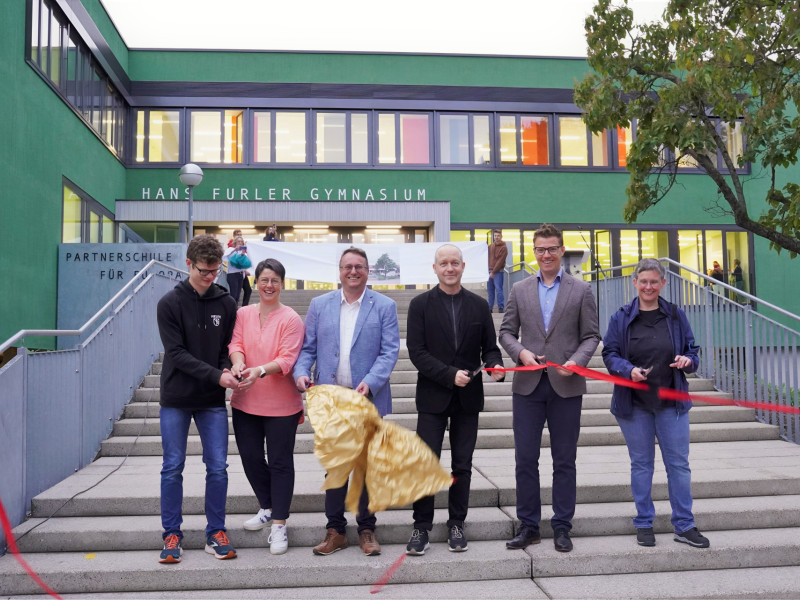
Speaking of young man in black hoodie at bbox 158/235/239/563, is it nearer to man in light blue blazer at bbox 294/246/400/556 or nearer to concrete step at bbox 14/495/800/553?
concrete step at bbox 14/495/800/553

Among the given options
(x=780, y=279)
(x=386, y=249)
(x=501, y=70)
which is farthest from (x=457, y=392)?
(x=780, y=279)

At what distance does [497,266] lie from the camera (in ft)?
43.5

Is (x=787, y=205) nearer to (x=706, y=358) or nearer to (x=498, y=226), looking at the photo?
(x=706, y=358)

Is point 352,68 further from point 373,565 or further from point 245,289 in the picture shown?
point 373,565

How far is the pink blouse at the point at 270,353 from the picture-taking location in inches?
183

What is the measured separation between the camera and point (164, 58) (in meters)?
20.0

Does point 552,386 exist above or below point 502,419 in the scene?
above

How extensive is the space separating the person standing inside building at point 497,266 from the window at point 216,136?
31.5 ft

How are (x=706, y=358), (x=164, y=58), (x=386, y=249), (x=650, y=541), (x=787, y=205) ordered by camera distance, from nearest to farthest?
1. (x=650, y=541)
2. (x=706, y=358)
3. (x=787, y=205)
4. (x=386, y=249)
5. (x=164, y=58)

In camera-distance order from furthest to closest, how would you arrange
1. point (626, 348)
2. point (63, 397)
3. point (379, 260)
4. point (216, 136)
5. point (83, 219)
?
point (216, 136) < point (83, 219) < point (379, 260) < point (63, 397) < point (626, 348)

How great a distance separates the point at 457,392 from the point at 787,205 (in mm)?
7508

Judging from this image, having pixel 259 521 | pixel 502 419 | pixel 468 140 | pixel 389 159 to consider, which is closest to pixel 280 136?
pixel 389 159

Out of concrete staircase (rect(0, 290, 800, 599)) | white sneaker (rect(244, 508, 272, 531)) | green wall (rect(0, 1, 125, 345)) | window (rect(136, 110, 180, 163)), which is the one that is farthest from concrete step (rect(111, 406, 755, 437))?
window (rect(136, 110, 180, 163))

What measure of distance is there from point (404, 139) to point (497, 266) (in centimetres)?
863
